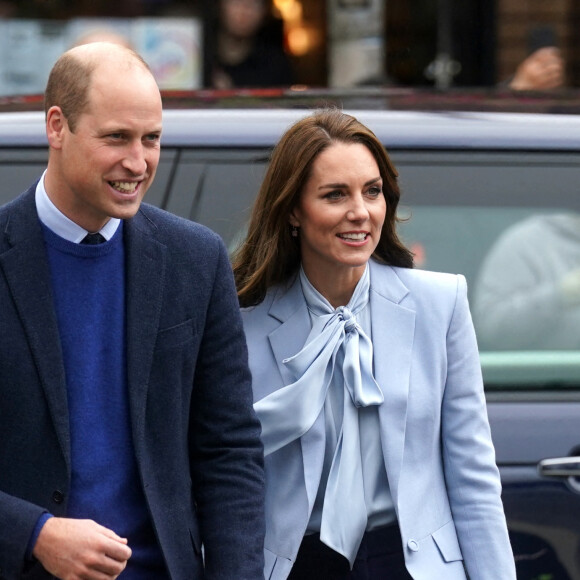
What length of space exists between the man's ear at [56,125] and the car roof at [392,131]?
0.99 meters

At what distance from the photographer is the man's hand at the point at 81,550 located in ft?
6.86

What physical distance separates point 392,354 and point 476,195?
2.46 feet

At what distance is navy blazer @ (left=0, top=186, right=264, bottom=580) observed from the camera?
7.09ft

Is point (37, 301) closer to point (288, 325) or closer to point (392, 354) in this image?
point (288, 325)

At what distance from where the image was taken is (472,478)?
2.51m

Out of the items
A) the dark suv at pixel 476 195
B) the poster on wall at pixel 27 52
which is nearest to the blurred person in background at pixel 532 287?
the dark suv at pixel 476 195

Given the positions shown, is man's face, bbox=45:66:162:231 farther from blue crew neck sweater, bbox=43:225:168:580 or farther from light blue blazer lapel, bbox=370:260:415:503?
light blue blazer lapel, bbox=370:260:415:503

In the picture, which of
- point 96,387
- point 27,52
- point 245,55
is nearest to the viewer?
point 96,387

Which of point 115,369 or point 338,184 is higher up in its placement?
point 338,184

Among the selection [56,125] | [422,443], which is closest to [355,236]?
[422,443]

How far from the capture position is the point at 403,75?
1059cm

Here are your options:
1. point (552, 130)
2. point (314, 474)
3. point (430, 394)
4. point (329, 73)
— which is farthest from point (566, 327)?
point (329, 73)

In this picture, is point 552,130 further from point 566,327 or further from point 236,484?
point 236,484

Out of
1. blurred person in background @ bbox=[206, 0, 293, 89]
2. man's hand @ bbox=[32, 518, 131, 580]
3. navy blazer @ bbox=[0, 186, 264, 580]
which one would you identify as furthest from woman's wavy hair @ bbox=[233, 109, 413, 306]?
blurred person in background @ bbox=[206, 0, 293, 89]
